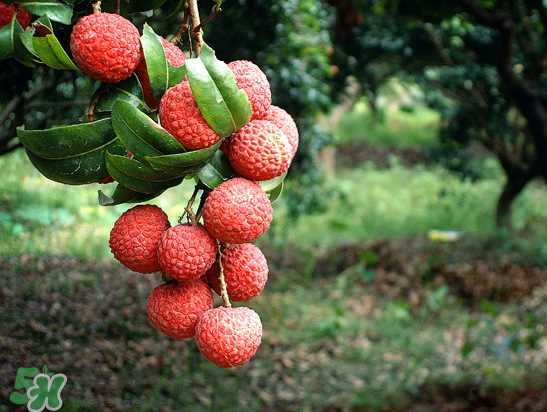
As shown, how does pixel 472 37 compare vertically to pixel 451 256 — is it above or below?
above

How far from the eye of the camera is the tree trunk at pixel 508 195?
232 inches

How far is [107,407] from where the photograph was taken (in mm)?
1878

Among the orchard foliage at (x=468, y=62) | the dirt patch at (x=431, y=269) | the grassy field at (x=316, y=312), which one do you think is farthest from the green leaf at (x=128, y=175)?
the dirt patch at (x=431, y=269)

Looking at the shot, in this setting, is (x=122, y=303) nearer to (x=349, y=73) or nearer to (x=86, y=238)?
(x=86, y=238)

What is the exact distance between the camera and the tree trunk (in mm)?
5898

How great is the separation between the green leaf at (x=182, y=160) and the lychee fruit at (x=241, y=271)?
14 centimetres

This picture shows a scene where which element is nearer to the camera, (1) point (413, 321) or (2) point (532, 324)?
(2) point (532, 324)

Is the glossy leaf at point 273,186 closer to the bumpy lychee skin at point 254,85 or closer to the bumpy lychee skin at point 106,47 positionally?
the bumpy lychee skin at point 254,85

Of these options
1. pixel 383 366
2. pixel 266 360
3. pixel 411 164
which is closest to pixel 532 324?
pixel 383 366

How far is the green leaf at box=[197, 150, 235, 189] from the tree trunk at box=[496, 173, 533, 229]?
17.6 feet

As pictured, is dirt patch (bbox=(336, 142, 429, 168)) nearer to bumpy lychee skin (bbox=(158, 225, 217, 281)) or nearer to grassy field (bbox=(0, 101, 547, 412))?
grassy field (bbox=(0, 101, 547, 412))

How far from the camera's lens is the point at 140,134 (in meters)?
0.77

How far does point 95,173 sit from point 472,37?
3.88m

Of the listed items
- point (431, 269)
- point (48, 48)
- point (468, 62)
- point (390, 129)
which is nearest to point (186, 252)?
point (48, 48)
